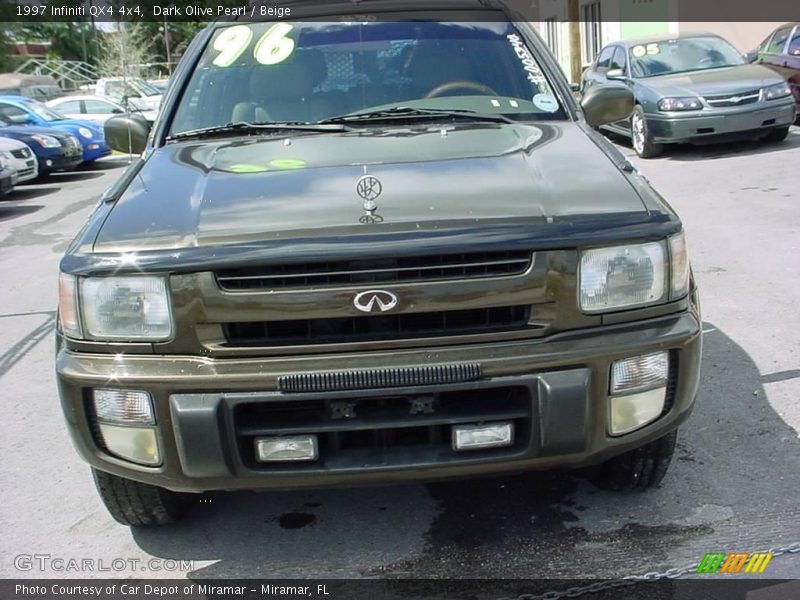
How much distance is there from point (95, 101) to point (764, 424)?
19.9 meters

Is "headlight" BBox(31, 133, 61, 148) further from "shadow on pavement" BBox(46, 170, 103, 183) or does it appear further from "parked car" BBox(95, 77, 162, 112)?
"parked car" BBox(95, 77, 162, 112)

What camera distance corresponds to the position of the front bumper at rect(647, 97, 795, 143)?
10453 millimetres

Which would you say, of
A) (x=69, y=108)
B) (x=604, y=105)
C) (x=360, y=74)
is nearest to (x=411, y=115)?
(x=360, y=74)

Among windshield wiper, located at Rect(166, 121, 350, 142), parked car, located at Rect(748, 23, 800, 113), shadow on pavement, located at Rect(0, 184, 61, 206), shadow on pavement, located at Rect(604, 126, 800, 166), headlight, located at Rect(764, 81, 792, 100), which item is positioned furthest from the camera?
shadow on pavement, located at Rect(0, 184, 61, 206)

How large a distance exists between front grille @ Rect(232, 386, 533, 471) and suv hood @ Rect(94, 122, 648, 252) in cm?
49

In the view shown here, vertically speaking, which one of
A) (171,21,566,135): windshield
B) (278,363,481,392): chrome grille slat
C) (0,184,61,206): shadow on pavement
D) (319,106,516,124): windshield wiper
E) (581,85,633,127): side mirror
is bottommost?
(0,184,61,206): shadow on pavement

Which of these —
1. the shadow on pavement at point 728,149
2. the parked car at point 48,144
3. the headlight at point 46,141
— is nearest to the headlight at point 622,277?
the shadow on pavement at point 728,149

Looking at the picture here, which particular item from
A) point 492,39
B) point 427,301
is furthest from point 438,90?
point 427,301

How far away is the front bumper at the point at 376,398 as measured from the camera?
94.0 inches

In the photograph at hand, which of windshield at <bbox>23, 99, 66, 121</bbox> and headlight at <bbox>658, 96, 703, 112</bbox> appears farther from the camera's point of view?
windshield at <bbox>23, 99, 66, 121</bbox>

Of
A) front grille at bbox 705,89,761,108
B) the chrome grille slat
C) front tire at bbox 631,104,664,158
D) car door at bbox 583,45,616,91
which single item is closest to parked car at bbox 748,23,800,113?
front grille at bbox 705,89,761,108

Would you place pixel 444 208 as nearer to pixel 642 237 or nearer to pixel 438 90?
pixel 642 237

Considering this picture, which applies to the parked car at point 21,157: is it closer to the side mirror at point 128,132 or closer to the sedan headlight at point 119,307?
the side mirror at point 128,132

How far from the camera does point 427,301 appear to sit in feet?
7.89
